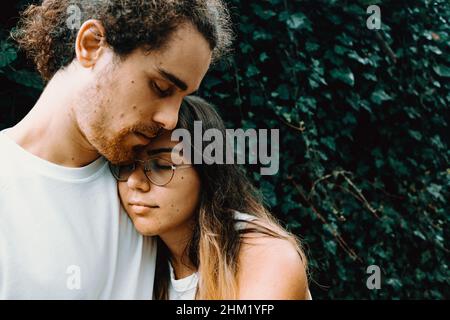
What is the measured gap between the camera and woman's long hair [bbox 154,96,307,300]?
1.91 m

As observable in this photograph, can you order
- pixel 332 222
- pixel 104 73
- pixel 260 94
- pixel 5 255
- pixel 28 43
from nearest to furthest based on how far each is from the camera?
pixel 5 255, pixel 104 73, pixel 28 43, pixel 260 94, pixel 332 222

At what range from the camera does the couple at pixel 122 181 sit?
1.68 meters

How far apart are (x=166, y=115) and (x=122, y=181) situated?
353 mm

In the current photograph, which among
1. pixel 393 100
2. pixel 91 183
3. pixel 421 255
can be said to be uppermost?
pixel 91 183

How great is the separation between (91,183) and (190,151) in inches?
15.7

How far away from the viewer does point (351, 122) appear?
3.62 m

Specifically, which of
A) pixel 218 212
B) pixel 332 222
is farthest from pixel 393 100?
pixel 218 212

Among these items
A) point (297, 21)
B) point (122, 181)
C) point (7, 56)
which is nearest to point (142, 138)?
point (122, 181)

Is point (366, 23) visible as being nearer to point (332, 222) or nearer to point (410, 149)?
point (410, 149)

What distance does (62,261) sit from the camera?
1.68m

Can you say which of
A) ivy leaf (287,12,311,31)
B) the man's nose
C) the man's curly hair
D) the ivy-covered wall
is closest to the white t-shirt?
the man's nose

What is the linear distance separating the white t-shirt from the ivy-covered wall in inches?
30.4

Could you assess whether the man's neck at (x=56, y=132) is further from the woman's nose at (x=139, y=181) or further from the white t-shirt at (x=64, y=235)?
the woman's nose at (x=139, y=181)

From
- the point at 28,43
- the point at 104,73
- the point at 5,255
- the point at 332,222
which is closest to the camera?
the point at 5,255
